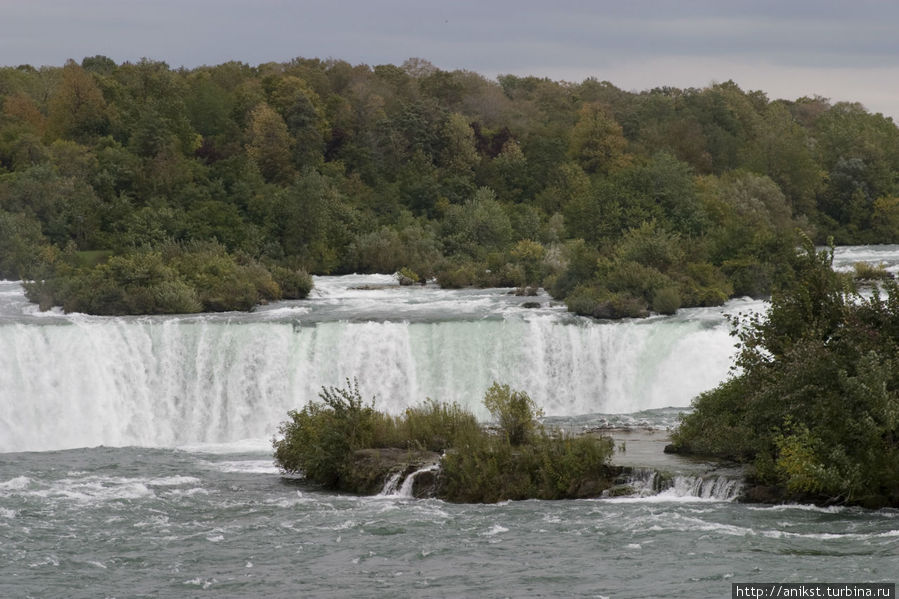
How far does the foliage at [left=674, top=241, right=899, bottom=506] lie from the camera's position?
63.6ft

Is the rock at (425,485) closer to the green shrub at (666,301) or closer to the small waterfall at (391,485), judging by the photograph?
the small waterfall at (391,485)

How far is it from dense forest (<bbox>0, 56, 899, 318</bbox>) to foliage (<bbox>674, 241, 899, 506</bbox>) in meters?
14.9

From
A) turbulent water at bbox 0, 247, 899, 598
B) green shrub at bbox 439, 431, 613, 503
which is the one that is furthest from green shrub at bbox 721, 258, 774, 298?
green shrub at bbox 439, 431, 613, 503

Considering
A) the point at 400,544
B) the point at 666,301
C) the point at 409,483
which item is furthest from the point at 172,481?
the point at 666,301

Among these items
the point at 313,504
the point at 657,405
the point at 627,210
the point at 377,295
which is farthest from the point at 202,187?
the point at 313,504

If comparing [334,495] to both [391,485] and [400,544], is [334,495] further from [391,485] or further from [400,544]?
[400,544]

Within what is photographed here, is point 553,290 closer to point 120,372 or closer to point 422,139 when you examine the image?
point 120,372

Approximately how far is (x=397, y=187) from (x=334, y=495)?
44316 millimetres

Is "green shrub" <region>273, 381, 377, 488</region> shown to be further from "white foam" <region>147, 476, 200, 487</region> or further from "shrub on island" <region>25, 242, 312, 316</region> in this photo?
"shrub on island" <region>25, 242, 312, 316</region>

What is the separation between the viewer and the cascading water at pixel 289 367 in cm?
3231

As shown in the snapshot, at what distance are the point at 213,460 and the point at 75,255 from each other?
82.2ft

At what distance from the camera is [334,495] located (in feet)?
72.8

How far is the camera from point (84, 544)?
18.8 metres

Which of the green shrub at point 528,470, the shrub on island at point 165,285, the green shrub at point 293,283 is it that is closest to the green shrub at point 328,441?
the green shrub at point 528,470
